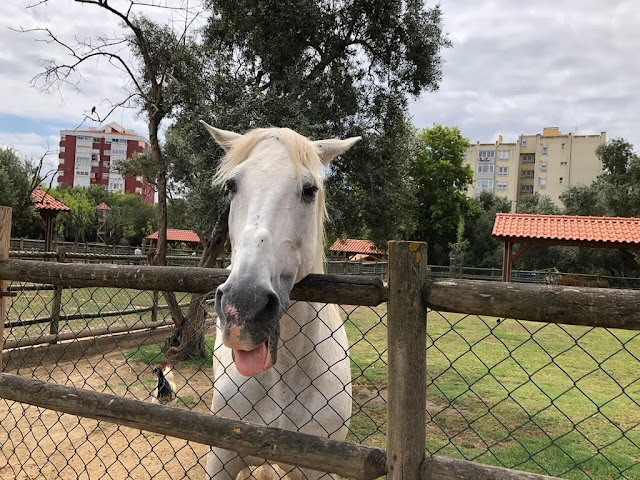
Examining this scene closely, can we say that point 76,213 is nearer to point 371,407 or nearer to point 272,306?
point 371,407

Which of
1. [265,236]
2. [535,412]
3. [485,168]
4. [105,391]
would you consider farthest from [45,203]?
[485,168]

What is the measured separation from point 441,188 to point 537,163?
1316 inches

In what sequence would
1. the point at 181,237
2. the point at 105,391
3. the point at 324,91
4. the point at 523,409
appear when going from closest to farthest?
the point at 523,409, the point at 105,391, the point at 324,91, the point at 181,237

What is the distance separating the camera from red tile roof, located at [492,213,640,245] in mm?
14820

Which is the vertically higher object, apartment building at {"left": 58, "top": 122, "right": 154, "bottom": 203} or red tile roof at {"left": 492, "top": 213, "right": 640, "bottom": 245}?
apartment building at {"left": 58, "top": 122, "right": 154, "bottom": 203}

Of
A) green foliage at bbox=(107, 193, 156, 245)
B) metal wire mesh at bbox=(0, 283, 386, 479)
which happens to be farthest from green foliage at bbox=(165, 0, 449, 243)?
green foliage at bbox=(107, 193, 156, 245)

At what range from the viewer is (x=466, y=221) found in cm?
3788

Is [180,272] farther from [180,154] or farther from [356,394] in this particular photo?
[180,154]

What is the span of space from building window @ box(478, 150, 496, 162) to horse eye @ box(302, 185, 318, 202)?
7053 cm

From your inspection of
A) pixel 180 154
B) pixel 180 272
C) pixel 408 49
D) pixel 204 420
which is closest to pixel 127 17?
pixel 180 154

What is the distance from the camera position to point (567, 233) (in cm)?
1534

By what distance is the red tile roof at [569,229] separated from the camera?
583 inches

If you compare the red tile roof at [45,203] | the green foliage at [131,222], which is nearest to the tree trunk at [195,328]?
the red tile roof at [45,203]

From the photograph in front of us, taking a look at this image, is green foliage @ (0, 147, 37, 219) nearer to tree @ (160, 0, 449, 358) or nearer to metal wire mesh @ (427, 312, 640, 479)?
tree @ (160, 0, 449, 358)
